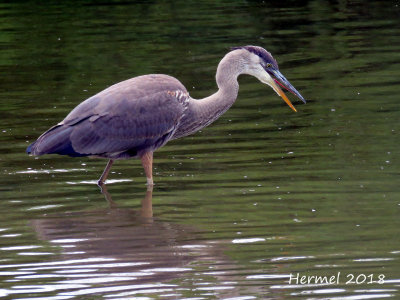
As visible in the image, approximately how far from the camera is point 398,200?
9.02 metres

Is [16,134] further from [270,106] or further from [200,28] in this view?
[200,28]

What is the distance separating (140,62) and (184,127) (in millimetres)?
6671

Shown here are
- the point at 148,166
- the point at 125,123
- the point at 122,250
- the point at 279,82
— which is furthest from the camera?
the point at 279,82

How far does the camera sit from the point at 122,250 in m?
8.16

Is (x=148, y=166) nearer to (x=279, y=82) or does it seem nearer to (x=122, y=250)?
(x=279, y=82)

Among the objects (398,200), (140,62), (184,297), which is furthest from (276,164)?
(140,62)

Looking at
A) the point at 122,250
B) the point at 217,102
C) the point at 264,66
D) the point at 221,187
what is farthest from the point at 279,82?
the point at 122,250

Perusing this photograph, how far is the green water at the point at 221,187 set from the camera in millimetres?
7340

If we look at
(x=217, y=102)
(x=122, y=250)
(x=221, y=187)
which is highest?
(x=217, y=102)

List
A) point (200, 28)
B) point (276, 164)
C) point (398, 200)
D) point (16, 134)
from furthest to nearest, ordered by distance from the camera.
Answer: point (200, 28), point (16, 134), point (276, 164), point (398, 200)

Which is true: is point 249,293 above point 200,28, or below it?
above

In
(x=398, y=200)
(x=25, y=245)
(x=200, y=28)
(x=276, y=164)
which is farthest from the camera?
(x=200, y=28)

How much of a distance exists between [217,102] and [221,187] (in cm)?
125

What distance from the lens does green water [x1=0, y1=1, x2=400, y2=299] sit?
734 centimetres
